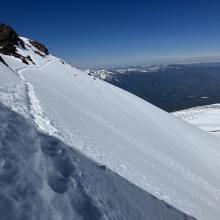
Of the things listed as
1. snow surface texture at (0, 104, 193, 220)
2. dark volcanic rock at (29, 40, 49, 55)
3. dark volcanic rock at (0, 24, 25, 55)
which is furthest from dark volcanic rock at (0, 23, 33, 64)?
snow surface texture at (0, 104, 193, 220)

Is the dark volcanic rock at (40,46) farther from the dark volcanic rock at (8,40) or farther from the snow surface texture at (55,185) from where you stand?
the snow surface texture at (55,185)

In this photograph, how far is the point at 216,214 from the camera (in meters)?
12.1

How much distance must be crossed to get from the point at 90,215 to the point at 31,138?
310 cm

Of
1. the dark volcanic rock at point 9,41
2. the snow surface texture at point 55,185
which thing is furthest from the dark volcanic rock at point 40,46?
the snow surface texture at point 55,185

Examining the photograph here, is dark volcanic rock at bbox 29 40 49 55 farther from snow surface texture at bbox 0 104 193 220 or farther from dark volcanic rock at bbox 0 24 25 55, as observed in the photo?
snow surface texture at bbox 0 104 193 220

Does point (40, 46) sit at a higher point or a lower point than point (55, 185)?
higher

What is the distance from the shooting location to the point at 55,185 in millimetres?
6273

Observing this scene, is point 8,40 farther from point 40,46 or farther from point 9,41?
point 40,46

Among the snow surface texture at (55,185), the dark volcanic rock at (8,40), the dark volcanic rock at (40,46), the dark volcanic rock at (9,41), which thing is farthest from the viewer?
the dark volcanic rock at (40,46)

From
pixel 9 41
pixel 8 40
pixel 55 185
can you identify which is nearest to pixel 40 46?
pixel 8 40

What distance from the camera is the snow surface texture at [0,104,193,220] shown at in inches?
207

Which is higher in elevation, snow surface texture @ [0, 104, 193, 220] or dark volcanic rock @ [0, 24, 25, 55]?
dark volcanic rock @ [0, 24, 25, 55]

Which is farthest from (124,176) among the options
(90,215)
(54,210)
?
(54,210)

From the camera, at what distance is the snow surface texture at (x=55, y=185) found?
17.2ft
